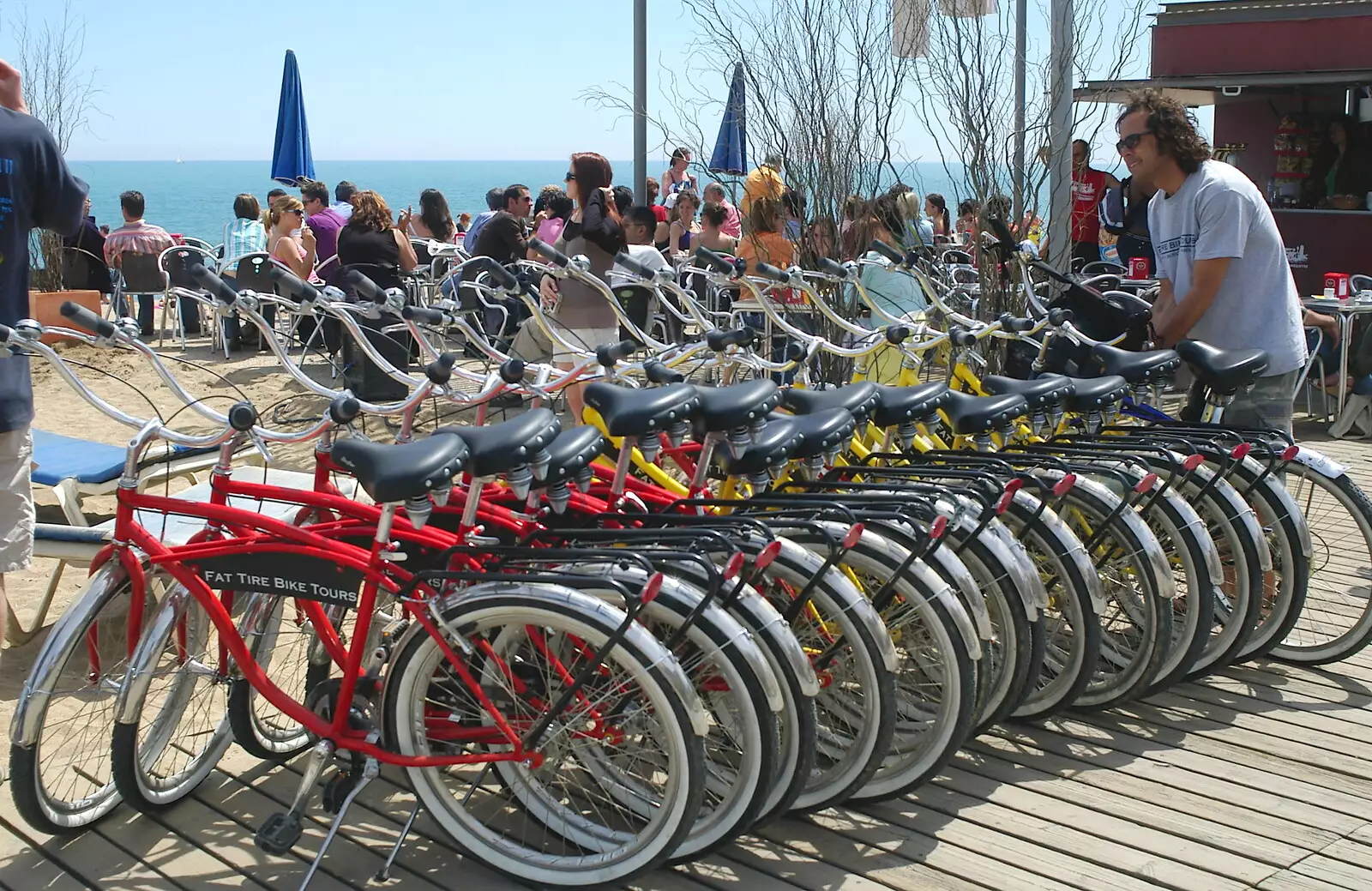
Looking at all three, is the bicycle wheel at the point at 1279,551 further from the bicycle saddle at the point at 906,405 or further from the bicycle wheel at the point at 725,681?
the bicycle wheel at the point at 725,681

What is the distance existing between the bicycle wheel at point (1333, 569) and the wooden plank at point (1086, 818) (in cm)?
127

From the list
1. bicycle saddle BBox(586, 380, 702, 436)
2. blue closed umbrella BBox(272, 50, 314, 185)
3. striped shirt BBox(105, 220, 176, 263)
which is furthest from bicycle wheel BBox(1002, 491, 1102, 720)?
blue closed umbrella BBox(272, 50, 314, 185)

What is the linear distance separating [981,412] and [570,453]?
4.00 feet

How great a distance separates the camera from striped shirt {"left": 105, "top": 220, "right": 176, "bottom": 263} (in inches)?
475

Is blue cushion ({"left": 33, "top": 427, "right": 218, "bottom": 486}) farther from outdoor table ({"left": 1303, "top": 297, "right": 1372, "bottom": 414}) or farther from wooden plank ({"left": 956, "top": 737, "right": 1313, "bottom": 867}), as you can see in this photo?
outdoor table ({"left": 1303, "top": 297, "right": 1372, "bottom": 414})

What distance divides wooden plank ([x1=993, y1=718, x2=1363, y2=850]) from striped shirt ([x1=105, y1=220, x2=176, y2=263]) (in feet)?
33.8

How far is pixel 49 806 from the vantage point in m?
3.09

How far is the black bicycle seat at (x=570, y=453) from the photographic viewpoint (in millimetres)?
2955

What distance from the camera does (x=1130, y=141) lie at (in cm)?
447

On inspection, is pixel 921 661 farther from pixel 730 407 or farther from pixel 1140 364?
pixel 1140 364

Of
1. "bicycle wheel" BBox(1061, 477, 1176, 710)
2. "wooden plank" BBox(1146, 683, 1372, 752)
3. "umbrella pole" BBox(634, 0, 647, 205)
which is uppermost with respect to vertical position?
"umbrella pole" BBox(634, 0, 647, 205)

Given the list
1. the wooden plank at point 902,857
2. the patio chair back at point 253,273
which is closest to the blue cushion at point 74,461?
the wooden plank at point 902,857

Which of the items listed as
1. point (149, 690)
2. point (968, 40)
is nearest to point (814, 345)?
point (149, 690)

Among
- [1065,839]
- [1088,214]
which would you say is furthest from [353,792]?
[1088,214]
